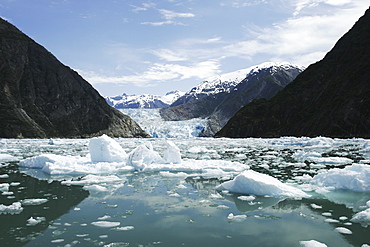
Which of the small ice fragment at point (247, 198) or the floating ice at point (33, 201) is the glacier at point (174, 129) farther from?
the floating ice at point (33, 201)

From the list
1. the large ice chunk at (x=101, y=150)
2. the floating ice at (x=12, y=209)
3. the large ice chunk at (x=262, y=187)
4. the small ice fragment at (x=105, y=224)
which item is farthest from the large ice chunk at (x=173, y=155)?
the small ice fragment at (x=105, y=224)

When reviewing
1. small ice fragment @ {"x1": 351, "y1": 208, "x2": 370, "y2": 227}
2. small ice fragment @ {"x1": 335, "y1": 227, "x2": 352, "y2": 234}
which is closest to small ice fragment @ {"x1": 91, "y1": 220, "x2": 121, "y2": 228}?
small ice fragment @ {"x1": 335, "y1": 227, "x2": 352, "y2": 234}

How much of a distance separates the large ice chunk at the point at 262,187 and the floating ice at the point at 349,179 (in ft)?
6.19

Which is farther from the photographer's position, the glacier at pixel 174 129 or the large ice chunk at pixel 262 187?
the glacier at pixel 174 129

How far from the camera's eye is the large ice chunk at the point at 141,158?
15781mm

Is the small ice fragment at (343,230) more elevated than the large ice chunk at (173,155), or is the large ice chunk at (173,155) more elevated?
the large ice chunk at (173,155)

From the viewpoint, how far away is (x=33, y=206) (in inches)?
324

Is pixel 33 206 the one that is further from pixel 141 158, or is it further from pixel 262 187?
pixel 141 158

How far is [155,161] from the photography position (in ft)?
56.3

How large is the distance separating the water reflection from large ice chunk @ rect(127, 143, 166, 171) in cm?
461

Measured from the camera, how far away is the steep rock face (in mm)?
56688

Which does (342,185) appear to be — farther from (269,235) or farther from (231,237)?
(231,237)

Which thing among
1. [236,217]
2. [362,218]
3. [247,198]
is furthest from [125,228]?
[362,218]

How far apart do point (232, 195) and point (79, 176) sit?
796 centimetres
